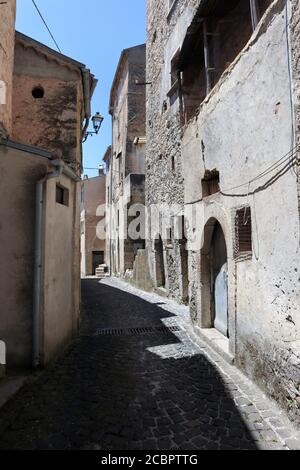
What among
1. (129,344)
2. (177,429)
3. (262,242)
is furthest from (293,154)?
(129,344)

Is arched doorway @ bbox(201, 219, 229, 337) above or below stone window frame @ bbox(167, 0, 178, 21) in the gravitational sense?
below

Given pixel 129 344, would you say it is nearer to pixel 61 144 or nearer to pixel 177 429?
pixel 177 429

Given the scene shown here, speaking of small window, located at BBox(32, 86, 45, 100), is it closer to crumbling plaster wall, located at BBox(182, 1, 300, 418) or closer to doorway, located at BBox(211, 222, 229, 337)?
crumbling plaster wall, located at BBox(182, 1, 300, 418)

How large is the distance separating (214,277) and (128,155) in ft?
50.3

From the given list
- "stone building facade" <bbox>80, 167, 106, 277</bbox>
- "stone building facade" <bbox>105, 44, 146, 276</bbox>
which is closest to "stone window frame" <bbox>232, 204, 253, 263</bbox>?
"stone building facade" <bbox>105, 44, 146, 276</bbox>

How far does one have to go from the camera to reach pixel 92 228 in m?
28.1

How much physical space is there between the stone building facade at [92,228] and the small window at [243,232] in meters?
23.6

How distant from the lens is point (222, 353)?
4.90m

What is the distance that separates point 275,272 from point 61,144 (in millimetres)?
5219

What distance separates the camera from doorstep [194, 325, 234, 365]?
474 centimetres

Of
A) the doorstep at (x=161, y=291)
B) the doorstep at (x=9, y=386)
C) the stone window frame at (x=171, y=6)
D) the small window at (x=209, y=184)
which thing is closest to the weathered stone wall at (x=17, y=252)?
the doorstep at (x=9, y=386)

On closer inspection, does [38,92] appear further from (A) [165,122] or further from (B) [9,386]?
(B) [9,386]

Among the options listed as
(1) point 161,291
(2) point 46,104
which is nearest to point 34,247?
(2) point 46,104

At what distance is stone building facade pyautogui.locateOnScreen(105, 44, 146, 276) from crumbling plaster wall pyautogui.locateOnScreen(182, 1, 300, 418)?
12.6 metres
